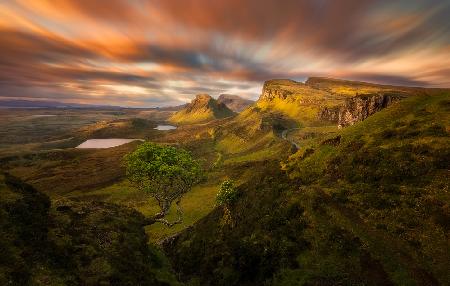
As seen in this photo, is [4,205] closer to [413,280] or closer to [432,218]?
[413,280]

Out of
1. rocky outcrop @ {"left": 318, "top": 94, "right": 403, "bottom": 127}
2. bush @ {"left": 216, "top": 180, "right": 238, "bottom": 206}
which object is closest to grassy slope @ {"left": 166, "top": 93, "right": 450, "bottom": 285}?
bush @ {"left": 216, "top": 180, "right": 238, "bottom": 206}

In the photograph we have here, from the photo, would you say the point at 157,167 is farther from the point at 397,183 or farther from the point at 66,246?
the point at 397,183

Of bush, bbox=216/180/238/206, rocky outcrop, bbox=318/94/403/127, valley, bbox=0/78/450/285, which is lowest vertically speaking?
bush, bbox=216/180/238/206

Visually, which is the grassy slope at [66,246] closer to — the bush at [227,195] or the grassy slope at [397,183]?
the grassy slope at [397,183]

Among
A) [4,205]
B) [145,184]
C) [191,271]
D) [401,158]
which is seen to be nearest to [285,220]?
[191,271]

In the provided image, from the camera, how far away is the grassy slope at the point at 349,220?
35.4 meters

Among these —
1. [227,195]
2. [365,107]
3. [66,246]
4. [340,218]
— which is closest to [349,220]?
[340,218]

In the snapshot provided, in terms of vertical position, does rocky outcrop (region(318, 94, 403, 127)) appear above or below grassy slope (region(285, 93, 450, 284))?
above

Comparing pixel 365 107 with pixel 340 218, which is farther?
pixel 365 107

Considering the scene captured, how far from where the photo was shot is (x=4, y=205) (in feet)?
96.5

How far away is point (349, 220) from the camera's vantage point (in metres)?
42.7

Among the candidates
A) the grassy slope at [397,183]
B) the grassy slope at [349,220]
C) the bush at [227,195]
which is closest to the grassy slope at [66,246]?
the grassy slope at [349,220]

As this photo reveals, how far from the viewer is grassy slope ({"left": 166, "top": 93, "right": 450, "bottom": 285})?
35.4 metres

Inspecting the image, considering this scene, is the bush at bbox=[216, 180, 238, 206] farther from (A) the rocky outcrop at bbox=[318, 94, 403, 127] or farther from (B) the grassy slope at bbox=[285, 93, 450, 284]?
(A) the rocky outcrop at bbox=[318, 94, 403, 127]
